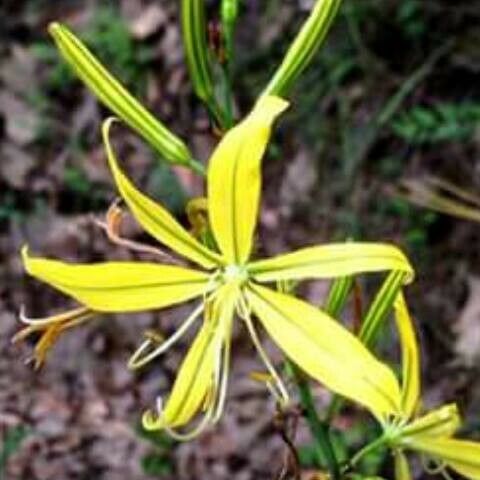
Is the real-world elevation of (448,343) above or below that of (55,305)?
below

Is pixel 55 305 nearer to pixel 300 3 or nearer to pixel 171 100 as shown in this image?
pixel 171 100

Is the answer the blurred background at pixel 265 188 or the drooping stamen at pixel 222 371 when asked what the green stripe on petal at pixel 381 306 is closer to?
the drooping stamen at pixel 222 371

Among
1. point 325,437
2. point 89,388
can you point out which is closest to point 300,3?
point 89,388

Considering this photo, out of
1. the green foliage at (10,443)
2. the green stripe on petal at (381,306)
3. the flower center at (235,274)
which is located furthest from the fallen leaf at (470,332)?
the flower center at (235,274)

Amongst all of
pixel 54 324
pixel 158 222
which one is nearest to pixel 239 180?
pixel 158 222

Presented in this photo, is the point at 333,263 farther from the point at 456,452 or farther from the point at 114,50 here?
the point at 114,50
